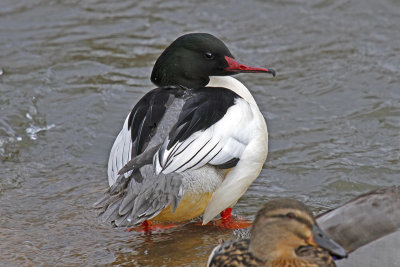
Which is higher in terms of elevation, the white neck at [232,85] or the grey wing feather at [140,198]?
the white neck at [232,85]

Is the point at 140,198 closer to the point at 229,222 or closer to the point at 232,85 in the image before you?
the point at 229,222

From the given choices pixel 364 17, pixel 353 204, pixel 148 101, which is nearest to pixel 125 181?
pixel 148 101

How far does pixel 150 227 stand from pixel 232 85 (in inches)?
59.8

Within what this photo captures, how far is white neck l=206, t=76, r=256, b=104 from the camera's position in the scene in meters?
6.89

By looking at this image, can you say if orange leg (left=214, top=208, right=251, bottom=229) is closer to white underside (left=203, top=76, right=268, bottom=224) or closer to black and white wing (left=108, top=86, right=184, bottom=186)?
white underside (left=203, top=76, right=268, bottom=224)

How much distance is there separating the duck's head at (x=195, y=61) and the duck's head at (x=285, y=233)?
2586mm

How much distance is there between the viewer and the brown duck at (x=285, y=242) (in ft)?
14.7

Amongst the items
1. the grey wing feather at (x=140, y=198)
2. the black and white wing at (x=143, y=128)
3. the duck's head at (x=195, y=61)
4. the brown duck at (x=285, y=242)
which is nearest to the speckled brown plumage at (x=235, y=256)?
the brown duck at (x=285, y=242)

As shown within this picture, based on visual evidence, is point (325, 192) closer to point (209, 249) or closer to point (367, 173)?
point (367, 173)

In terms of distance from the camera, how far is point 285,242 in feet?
15.1

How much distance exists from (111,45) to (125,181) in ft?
16.6

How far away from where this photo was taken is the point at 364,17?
35.8 ft

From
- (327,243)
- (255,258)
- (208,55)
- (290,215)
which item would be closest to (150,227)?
(208,55)

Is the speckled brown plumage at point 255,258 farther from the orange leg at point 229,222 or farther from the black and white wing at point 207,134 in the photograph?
the orange leg at point 229,222
